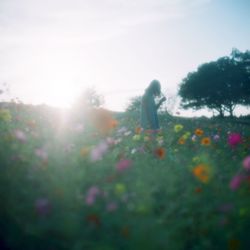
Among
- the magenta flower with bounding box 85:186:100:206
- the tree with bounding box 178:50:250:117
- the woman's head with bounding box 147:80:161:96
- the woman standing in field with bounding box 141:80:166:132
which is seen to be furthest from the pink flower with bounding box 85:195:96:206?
the tree with bounding box 178:50:250:117

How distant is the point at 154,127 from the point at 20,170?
5457 mm

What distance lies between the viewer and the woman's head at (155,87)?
24.2 feet

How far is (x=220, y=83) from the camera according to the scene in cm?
4097

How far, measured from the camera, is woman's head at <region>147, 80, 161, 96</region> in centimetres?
Result: 737

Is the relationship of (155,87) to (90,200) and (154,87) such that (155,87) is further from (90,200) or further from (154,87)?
(90,200)

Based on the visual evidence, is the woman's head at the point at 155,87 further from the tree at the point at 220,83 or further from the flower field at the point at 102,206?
the tree at the point at 220,83

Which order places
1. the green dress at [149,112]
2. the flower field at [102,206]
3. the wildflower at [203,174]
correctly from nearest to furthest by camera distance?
the flower field at [102,206], the wildflower at [203,174], the green dress at [149,112]

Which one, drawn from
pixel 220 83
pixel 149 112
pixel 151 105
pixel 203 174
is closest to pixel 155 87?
pixel 151 105

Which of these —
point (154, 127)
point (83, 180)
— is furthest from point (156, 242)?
point (154, 127)

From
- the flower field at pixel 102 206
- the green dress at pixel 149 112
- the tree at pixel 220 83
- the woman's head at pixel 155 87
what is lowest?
the flower field at pixel 102 206

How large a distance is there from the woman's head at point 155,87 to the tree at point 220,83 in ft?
116

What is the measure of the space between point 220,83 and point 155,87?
3582cm

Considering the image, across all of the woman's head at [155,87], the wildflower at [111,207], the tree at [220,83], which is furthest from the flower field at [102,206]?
the tree at [220,83]

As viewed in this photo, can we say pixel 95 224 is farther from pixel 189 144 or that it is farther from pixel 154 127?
pixel 154 127
